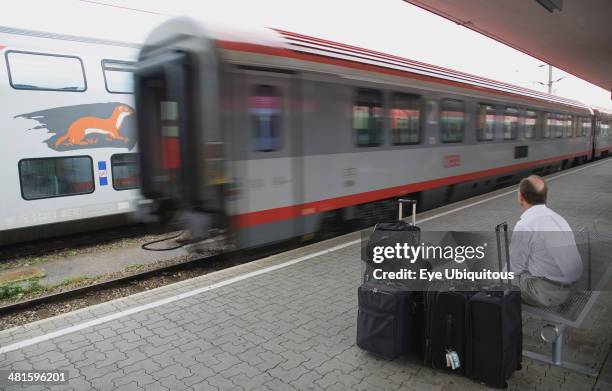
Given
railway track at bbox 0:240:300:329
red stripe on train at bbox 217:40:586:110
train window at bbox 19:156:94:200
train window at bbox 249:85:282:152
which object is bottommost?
railway track at bbox 0:240:300:329

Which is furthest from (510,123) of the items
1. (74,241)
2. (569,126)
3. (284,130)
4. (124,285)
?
(74,241)

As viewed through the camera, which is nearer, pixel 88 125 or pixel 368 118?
pixel 368 118

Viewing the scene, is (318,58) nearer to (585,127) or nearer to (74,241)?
(74,241)

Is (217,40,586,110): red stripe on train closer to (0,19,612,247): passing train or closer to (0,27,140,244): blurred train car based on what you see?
(0,19,612,247): passing train

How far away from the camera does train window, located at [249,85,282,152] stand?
229 inches

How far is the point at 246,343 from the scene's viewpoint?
3820 mm

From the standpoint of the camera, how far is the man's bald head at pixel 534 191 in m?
3.40

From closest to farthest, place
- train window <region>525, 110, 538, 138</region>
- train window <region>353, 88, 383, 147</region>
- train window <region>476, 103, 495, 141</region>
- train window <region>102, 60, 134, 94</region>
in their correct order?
1. train window <region>353, 88, 383, 147</region>
2. train window <region>102, 60, 134, 94</region>
3. train window <region>476, 103, 495, 141</region>
4. train window <region>525, 110, 538, 138</region>

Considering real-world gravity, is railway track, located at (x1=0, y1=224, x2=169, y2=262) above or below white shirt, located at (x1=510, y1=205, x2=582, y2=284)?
below

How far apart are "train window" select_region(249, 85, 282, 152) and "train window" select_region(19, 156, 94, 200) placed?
427 cm

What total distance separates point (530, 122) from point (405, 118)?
8.43 m

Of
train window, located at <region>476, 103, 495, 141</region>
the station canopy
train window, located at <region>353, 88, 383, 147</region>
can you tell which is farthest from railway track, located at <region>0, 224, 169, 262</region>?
train window, located at <region>476, 103, 495, 141</region>

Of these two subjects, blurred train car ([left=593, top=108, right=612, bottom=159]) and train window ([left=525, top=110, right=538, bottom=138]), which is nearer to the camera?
train window ([left=525, top=110, right=538, bottom=138])

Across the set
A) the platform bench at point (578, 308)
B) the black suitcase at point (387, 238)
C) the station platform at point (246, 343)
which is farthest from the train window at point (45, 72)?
the platform bench at point (578, 308)
